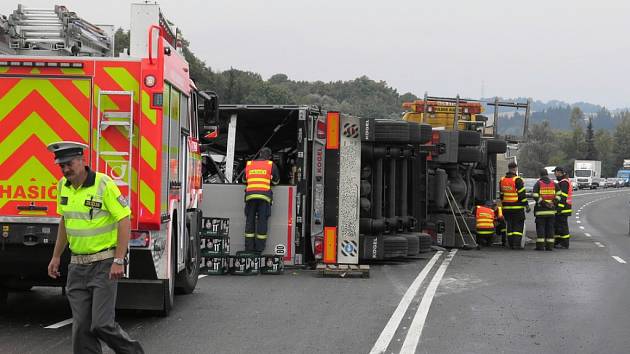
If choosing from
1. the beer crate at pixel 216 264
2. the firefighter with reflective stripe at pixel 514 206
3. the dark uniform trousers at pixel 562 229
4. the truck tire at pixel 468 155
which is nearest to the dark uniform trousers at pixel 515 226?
the firefighter with reflective stripe at pixel 514 206

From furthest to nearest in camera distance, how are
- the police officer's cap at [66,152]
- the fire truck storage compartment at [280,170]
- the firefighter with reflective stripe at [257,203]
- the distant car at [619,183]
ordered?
1. the distant car at [619,183]
2. the fire truck storage compartment at [280,170]
3. the firefighter with reflective stripe at [257,203]
4. the police officer's cap at [66,152]

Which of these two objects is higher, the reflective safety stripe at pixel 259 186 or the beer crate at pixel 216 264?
the reflective safety stripe at pixel 259 186

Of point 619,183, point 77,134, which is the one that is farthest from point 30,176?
point 619,183

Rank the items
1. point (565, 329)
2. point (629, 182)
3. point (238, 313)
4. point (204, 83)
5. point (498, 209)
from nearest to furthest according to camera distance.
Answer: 1. point (565, 329)
2. point (238, 313)
3. point (498, 209)
4. point (204, 83)
5. point (629, 182)

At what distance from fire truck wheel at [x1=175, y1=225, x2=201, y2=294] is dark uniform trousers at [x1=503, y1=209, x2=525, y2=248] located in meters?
9.79

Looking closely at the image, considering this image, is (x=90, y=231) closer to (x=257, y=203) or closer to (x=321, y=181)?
(x=257, y=203)

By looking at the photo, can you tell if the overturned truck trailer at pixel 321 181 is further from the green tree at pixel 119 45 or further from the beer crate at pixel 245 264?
the green tree at pixel 119 45

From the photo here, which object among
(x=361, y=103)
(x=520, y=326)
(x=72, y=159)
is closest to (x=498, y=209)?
(x=520, y=326)

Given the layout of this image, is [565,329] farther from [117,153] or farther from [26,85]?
[26,85]

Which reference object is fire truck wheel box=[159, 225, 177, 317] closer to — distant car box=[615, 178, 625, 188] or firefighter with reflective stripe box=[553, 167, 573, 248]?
firefighter with reflective stripe box=[553, 167, 573, 248]

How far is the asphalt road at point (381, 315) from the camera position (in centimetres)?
805

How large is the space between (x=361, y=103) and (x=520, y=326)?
6715 centimetres

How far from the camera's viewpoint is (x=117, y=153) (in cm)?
808

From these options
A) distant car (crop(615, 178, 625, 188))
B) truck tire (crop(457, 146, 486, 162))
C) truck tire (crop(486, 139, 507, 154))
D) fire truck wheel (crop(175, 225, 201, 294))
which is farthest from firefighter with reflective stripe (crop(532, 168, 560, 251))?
distant car (crop(615, 178, 625, 188))
